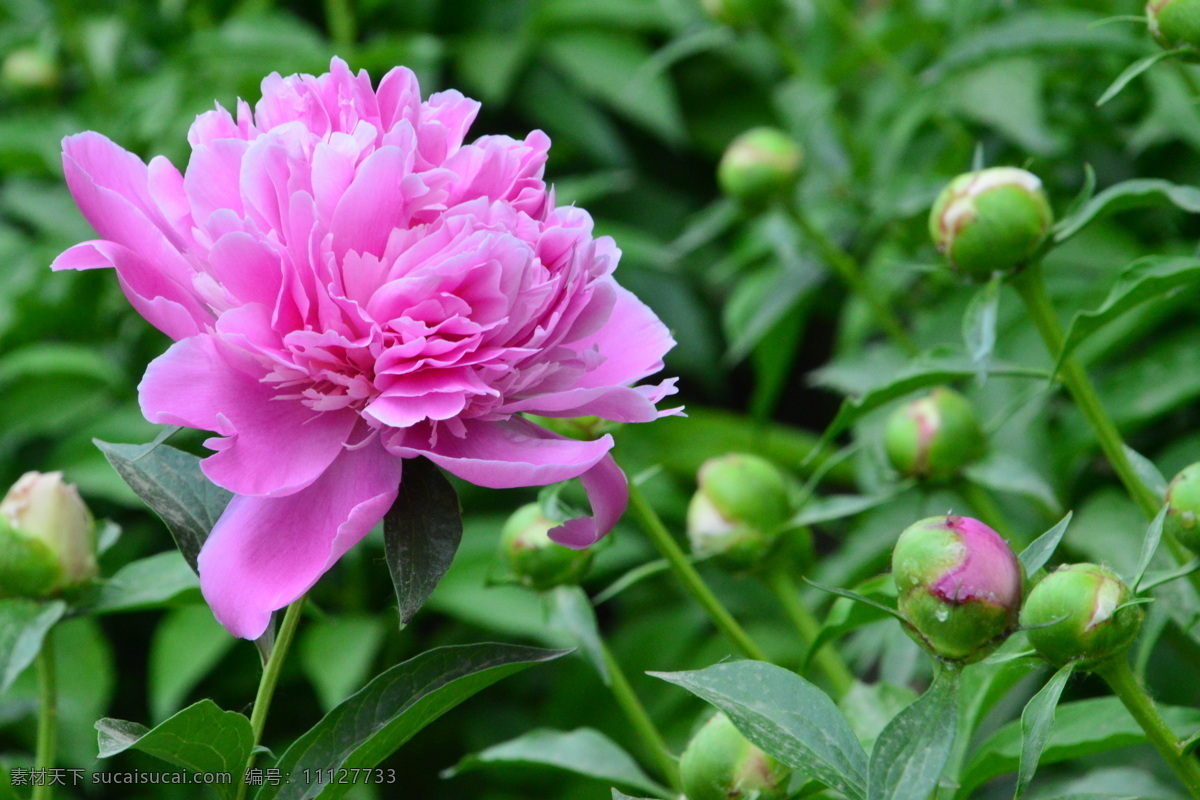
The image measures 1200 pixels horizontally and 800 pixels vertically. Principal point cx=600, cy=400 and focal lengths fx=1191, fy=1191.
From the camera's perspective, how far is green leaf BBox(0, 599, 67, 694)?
0.50 meters

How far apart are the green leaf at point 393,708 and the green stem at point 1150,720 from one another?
0.19 metres

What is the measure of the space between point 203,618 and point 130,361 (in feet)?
1.12

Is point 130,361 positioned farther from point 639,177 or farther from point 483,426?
point 483,426

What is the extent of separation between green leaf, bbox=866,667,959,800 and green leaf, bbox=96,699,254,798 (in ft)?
0.65

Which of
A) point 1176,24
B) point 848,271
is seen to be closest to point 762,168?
point 848,271

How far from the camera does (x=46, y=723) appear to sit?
1.63ft

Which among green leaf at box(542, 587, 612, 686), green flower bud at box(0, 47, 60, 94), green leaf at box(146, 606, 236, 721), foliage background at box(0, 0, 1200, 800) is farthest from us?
green flower bud at box(0, 47, 60, 94)

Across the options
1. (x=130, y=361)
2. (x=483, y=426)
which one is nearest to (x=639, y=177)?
(x=130, y=361)

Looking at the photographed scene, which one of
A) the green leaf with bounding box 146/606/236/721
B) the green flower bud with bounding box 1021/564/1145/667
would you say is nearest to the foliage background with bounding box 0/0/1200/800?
the green leaf with bounding box 146/606/236/721

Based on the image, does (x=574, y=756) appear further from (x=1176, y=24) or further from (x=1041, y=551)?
(x=1176, y=24)

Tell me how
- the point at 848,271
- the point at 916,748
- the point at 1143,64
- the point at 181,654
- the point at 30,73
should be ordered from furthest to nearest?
the point at 30,73 < the point at 181,654 < the point at 848,271 < the point at 1143,64 < the point at 916,748

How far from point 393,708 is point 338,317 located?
0.14 meters

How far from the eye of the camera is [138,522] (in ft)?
4.20

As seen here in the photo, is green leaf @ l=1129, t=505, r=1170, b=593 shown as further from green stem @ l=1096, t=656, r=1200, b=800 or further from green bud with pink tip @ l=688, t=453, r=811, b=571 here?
green bud with pink tip @ l=688, t=453, r=811, b=571
